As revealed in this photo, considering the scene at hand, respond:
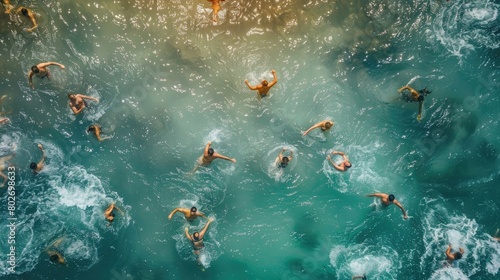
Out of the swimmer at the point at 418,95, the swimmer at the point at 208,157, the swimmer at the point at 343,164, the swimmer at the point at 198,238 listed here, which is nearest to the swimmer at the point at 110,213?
the swimmer at the point at 198,238

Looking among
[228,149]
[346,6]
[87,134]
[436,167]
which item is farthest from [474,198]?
[87,134]

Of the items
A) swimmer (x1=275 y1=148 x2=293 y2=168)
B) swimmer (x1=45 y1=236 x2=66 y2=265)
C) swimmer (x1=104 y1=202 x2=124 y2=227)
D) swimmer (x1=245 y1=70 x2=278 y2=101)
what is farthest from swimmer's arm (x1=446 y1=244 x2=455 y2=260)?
swimmer (x1=45 y1=236 x2=66 y2=265)

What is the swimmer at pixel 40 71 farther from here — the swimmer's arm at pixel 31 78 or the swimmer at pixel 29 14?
the swimmer at pixel 29 14

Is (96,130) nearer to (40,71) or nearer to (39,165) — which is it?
(39,165)

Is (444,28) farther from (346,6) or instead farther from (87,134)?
(87,134)

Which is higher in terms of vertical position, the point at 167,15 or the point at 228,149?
the point at 167,15

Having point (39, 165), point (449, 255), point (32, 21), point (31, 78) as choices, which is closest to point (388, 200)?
point (449, 255)
